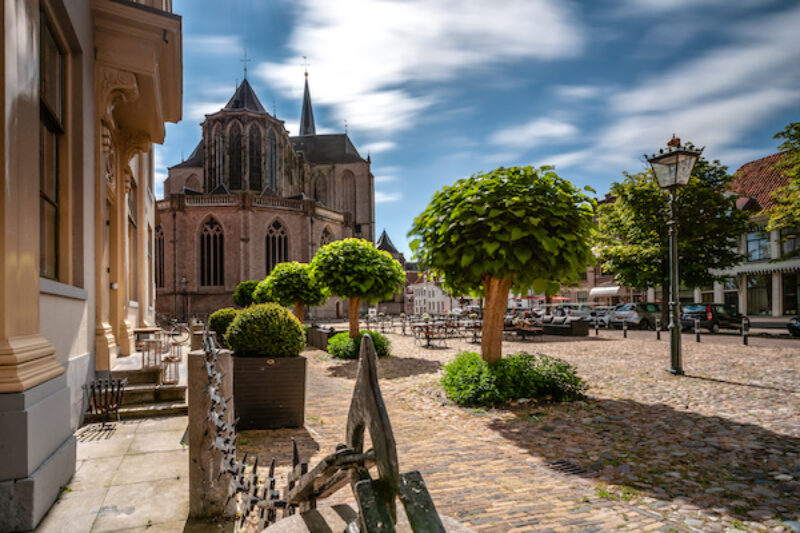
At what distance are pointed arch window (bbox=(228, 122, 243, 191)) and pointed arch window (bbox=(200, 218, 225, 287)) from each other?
7.12 m

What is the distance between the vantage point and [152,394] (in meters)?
6.20

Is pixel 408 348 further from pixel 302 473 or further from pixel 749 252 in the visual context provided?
pixel 749 252

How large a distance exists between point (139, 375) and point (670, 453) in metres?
7.08

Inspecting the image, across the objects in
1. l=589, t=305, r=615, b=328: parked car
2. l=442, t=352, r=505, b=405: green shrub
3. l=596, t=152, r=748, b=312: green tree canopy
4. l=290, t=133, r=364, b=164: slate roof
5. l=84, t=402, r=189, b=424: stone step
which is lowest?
l=589, t=305, r=615, b=328: parked car

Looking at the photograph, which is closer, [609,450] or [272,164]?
[609,450]

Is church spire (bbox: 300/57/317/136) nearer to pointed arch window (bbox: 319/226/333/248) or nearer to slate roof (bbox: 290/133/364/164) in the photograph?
slate roof (bbox: 290/133/364/164)

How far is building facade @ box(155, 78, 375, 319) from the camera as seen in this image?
47438 millimetres

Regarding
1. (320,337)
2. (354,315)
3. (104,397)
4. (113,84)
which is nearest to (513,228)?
(104,397)

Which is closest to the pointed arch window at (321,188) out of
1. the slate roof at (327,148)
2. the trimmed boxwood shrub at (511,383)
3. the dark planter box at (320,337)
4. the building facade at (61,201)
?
the slate roof at (327,148)

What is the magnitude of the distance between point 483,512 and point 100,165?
702cm

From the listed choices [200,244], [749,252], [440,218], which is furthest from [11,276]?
[200,244]

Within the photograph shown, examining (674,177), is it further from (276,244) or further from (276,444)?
(276,244)

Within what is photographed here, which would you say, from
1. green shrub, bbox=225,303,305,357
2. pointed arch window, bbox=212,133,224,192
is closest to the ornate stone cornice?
green shrub, bbox=225,303,305,357

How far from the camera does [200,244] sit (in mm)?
48438
